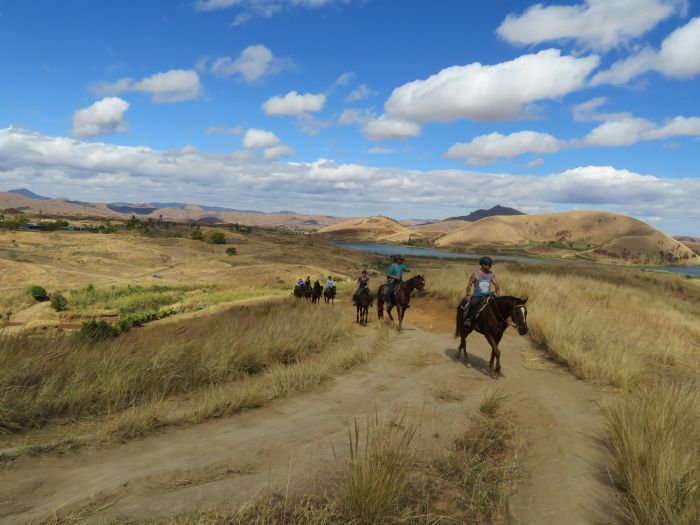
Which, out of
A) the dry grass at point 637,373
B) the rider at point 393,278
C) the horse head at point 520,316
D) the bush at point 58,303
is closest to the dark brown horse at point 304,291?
the dry grass at point 637,373

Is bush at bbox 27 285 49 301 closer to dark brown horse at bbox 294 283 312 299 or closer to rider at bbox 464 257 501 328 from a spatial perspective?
dark brown horse at bbox 294 283 312 299

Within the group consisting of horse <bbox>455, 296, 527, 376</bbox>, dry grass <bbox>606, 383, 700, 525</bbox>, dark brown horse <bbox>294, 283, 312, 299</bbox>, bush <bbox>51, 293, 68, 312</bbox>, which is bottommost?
bush <bbox>51, 293, 68, 312</bbox>

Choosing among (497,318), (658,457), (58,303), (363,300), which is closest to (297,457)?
(658,457)

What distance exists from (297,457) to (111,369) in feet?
15.2

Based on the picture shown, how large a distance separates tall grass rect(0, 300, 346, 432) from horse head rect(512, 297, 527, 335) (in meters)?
5.82

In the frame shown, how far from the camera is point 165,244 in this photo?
222 feet

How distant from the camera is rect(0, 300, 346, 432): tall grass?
668 centimetres

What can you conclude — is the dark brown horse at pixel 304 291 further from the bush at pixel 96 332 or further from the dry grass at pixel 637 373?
the bush at pixel 96 332

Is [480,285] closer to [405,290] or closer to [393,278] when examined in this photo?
[405,290]

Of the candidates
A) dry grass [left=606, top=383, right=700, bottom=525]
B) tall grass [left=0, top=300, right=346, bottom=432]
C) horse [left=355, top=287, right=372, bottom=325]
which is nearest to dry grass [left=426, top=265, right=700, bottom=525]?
dry grass [left=606, top=383, right=700, bottom=525]

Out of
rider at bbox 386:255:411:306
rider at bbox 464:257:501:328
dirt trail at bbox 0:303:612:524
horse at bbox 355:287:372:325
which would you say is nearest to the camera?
dirt trail at bbox 0:303:612:524

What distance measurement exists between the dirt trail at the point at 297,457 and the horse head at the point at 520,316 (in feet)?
4.28

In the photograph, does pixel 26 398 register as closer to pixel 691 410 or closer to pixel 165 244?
pixel 691 410

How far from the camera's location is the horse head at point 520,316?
31.2ft
